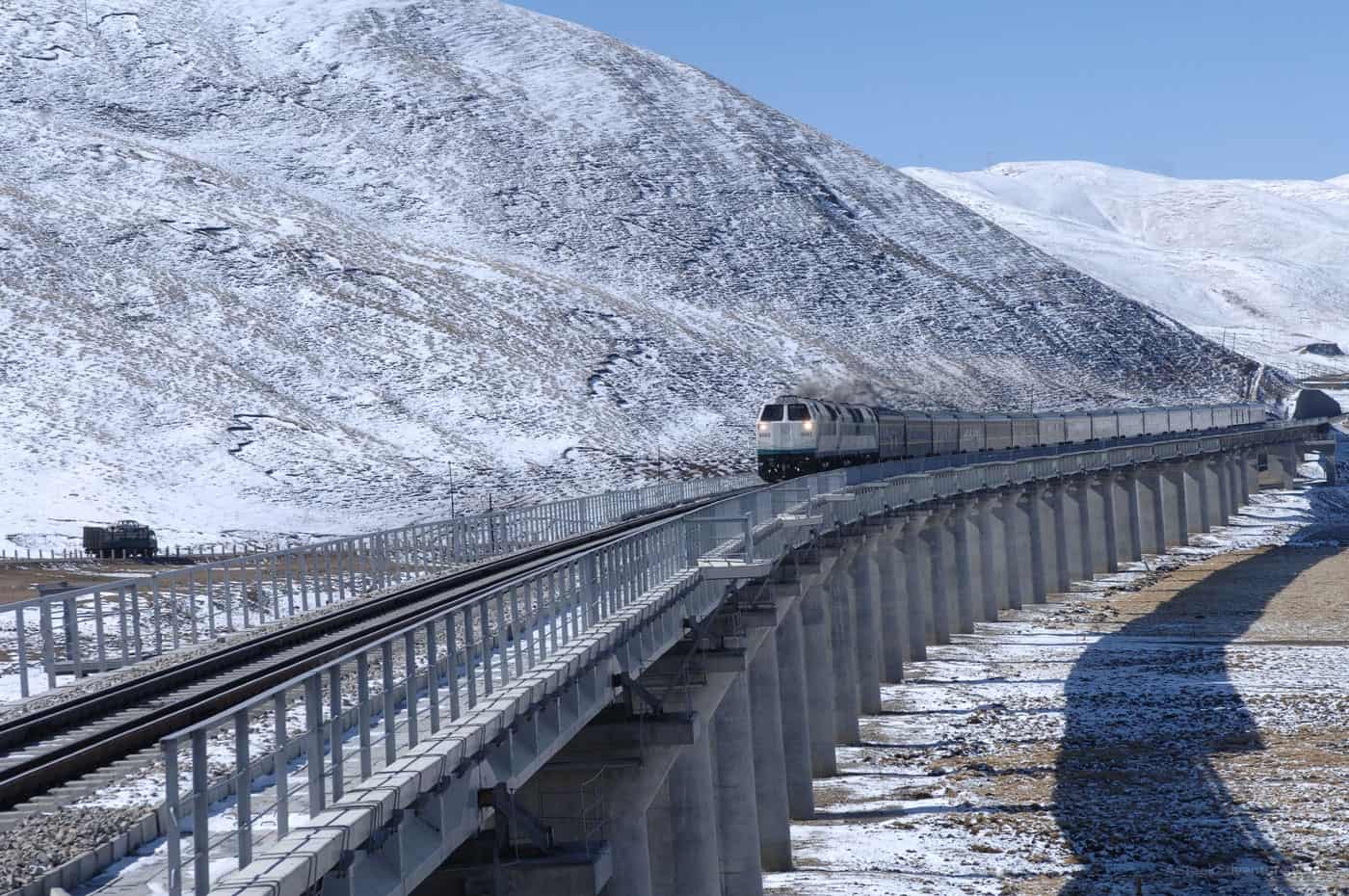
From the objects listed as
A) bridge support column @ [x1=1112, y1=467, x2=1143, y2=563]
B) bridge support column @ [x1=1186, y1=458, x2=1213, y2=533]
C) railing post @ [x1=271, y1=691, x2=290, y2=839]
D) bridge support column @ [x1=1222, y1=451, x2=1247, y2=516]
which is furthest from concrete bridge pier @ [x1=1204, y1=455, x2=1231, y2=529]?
railing post @ [x1=271, y1=691, x2=290, y2=839]

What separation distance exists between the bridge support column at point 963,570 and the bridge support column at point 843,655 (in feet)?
56.2

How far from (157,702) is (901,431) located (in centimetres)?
5849

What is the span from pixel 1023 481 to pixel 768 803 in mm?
42078

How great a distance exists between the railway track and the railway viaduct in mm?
644

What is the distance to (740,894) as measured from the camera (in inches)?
1199

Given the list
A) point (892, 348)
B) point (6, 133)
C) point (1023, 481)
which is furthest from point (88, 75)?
point (1023, 481)

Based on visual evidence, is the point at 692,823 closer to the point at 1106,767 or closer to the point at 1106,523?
the point at 1106,767

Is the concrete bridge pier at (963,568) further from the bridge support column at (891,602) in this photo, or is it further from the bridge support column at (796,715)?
the bridge support column at (796,715)

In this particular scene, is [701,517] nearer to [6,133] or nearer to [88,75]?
[6,133]

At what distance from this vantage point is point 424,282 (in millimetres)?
133875

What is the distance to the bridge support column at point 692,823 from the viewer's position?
90.1ft

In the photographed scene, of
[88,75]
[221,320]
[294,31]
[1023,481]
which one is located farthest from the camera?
[294,31]

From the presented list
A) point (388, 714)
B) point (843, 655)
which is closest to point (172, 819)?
point (388, 714)

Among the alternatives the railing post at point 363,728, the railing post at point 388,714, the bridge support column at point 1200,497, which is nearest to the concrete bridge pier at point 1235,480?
the bridge support column at point 1200,497
